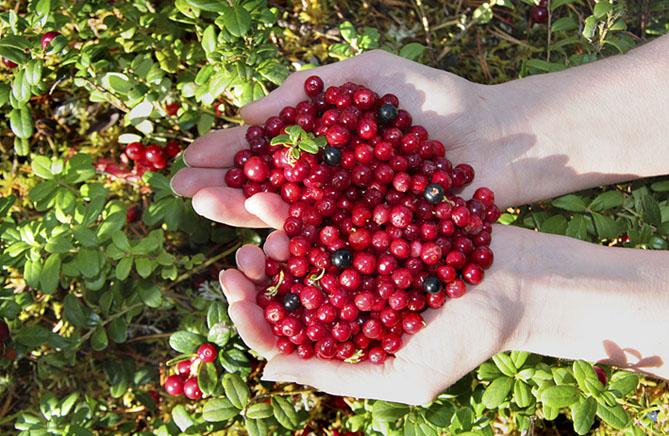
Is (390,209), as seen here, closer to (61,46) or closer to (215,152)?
(215,152)

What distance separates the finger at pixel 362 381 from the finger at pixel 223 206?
798mm

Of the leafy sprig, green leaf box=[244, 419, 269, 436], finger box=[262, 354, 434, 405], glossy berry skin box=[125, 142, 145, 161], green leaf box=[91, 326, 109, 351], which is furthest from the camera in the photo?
glossy berry skin box=[125, 142, 145, 161]

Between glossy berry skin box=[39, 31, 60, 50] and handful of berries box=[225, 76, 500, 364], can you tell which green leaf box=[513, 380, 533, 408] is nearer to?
handful of berries box=[225, 76, 500, 364]

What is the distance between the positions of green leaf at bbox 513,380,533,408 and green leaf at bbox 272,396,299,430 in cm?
104

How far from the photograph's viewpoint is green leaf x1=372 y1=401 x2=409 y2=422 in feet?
10.1

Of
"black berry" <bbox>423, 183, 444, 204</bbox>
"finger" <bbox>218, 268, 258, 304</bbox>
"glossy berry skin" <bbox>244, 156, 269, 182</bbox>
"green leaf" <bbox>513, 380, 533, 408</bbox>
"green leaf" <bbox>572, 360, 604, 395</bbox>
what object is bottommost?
"green leaf" <bbox>513, 380, 533, 408</bbox>

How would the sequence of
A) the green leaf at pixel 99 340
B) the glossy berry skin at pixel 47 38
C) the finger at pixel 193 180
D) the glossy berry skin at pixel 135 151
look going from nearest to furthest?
1. the finger at pixel 193 180
2. the green leaf at pixel 99 340
3. the glossy berry skin at pixel 47 38
4. the glossy berry skin at pixel 135 151

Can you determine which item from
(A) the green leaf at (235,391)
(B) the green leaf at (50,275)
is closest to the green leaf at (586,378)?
(A) the green leaf at (235,391)

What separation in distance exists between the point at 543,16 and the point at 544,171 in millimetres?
1475

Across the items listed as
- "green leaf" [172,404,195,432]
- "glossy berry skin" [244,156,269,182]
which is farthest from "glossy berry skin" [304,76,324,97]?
"green leaf" [172,404,195,432]

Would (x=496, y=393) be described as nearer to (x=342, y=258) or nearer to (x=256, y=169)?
(x=342, y=258)

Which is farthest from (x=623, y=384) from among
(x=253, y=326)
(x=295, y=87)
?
(x=295, y=87)

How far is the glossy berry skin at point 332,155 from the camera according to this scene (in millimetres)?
3188

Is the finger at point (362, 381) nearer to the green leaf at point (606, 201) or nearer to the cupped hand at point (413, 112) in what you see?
the cupped hand at point (413, 112)
